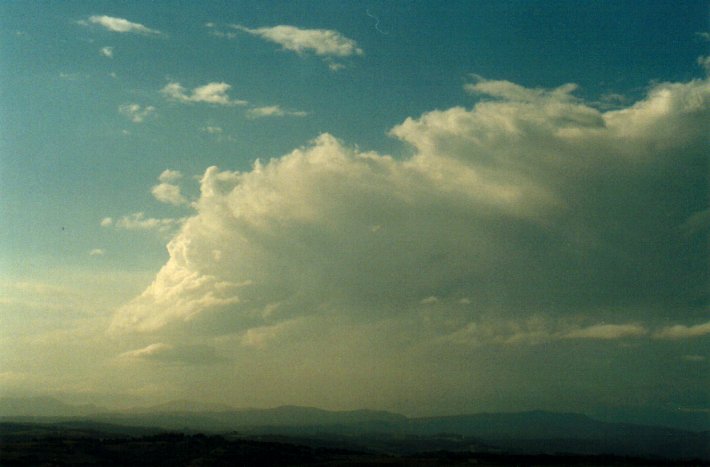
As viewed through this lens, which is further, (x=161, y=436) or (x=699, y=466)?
(x=161, y=436)

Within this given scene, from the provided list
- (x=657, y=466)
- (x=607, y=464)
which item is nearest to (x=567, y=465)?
(x=607, y=464)

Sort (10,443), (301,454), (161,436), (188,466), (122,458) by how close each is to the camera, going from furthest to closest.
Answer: (161,436) → (301,454) → (10,443) → (122,458) → (188,466)

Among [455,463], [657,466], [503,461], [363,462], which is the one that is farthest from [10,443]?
[657,466]

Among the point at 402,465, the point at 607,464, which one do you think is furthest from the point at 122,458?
the point at 607,464

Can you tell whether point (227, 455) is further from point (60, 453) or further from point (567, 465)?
point (567, 465)

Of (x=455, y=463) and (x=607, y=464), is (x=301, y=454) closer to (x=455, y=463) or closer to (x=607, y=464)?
(x=455, y=463)

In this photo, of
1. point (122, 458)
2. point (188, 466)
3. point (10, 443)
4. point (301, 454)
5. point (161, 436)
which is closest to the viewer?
point (188, 466)

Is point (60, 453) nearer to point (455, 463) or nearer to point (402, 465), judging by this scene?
point (402, 465)

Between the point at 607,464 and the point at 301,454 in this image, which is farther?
the point at 301,454
